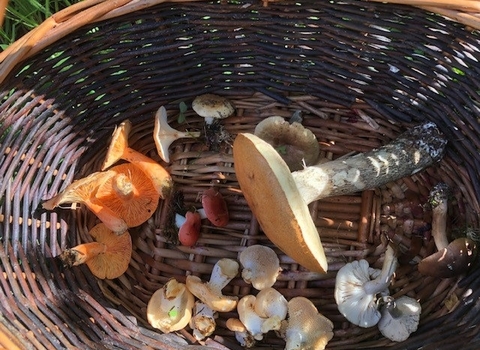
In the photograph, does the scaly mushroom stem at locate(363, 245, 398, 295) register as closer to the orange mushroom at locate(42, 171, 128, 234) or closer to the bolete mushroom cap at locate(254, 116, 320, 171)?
the bolete mushroom cap at locate(254, 116, 320, 171)

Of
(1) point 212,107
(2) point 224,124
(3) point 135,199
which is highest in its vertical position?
(1) point 212,107

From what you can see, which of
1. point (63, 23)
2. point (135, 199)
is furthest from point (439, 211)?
point (63, 23)

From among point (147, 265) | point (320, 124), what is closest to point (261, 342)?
point (147, 265)

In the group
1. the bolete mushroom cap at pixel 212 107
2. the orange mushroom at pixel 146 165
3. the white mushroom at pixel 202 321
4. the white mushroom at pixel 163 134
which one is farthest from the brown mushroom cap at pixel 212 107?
the white mushroom at pixel 202 321

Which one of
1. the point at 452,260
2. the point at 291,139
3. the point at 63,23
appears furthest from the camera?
the point at 291,139

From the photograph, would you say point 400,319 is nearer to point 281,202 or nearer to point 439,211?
point 439,211

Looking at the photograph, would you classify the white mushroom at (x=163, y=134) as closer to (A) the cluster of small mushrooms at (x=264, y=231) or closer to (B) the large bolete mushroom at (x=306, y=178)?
(A) the cluster of small mushrooms at (x=264, y=231)
